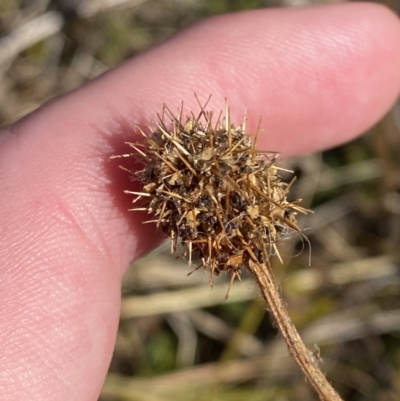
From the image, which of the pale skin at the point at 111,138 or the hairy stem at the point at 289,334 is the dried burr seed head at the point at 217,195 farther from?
the pale skin at the point at 111,138

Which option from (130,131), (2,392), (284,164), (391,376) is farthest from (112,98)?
(391,376)

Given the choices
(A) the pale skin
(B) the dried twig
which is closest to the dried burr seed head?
(B) the dried twig

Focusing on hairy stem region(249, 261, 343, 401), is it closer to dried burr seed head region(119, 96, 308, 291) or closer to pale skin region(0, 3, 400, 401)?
dried burr seed head region(119, 96, 308, 291)

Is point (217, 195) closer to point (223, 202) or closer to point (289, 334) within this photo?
point (223, 202)

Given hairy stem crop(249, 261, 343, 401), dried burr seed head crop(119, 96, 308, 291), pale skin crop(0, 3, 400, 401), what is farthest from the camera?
pale skin crop(0, 3, 400, 401)

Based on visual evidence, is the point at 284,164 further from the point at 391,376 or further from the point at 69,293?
the point at 69,293

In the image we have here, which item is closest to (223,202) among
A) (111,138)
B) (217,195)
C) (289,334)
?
(217,195)
